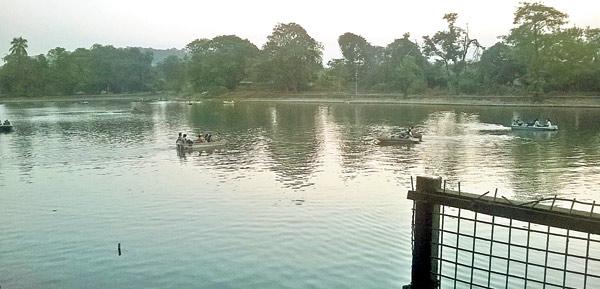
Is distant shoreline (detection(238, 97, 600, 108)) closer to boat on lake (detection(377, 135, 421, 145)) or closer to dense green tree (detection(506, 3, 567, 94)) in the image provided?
dense green tree (detection(506, 3, 567, 94))

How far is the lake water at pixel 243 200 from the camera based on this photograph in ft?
54.4

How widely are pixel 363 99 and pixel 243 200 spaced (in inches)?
3730

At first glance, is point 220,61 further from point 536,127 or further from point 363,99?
point 536,127

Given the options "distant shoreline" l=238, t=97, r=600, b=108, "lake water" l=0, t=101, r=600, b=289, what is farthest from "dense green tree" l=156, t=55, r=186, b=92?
"lake water" l=0, t=101, r=600, b=289

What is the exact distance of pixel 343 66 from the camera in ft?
447

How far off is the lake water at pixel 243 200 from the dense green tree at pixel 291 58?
80446mm

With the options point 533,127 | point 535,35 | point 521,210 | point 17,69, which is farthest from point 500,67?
point 17,69

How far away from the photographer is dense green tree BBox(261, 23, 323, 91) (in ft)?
433

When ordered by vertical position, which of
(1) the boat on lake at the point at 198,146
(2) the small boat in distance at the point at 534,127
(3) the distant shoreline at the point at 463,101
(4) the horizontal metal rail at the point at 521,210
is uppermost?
(4) the horizontal metal rail at the point at 521,210

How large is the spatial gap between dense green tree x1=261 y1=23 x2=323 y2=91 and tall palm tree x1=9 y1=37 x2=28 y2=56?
68263 mm

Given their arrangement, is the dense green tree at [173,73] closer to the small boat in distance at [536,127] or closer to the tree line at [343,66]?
the tree line at [343,66]

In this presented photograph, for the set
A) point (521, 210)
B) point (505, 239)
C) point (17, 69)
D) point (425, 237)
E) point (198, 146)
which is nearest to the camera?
point (521, 210)

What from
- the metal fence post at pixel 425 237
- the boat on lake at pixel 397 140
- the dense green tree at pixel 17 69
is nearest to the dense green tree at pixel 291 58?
the dense green tree at pixel 17 69

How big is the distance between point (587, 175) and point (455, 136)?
21391 millimetres
